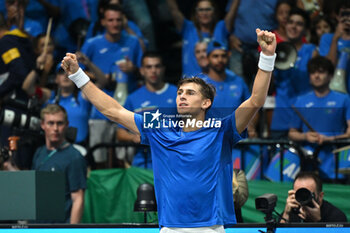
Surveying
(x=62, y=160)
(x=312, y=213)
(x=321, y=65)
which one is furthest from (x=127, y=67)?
(x=312, y=213)

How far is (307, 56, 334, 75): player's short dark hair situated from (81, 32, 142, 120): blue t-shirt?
232cm

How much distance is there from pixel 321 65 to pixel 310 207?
9.91 ft

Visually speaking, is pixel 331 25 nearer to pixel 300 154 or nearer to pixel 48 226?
pixel 300 154

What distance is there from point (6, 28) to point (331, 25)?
4.20 meters

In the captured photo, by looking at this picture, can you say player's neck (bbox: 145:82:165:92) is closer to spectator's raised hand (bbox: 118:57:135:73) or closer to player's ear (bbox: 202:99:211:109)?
spectator's raised hand (bbox: 118:57:135:73)

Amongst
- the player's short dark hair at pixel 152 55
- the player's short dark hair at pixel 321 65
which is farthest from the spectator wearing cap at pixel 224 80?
the player's short dark hair at pixel 321 65

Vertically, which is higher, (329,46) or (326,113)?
(329,46)

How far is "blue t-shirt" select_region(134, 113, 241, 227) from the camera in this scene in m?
4.06

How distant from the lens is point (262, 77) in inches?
162

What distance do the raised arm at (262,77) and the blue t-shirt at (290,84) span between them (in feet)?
14.0

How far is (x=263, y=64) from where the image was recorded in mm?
4105

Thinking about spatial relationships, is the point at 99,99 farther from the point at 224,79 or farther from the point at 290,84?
the point at 290,84

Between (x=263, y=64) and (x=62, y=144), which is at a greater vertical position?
(x=263, y=64)

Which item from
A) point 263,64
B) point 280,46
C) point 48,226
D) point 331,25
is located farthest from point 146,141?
point 331,25
